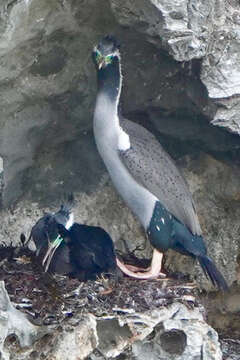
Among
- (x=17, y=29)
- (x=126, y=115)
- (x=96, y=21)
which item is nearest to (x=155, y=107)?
(x=126, y=115)

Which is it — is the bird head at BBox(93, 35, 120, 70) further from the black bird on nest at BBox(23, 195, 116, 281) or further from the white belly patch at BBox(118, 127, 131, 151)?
the black bird on nest at BBox(23, 195, 116, 281)

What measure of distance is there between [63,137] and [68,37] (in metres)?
0.68

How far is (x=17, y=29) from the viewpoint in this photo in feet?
19.1

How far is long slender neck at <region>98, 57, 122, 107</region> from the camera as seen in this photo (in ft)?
20.6

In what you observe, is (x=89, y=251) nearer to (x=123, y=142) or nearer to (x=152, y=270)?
(x=152, y=270)

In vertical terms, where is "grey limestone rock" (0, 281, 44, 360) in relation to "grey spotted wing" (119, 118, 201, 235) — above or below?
above

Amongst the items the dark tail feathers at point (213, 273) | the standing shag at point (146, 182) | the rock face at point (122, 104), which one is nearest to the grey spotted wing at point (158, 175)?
the standing shag at point (146, 182)

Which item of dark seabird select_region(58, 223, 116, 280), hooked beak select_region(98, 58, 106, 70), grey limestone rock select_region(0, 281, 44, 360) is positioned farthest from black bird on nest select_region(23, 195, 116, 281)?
hooked beak select_region(98, 58, 106, 70)

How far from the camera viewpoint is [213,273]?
630cm

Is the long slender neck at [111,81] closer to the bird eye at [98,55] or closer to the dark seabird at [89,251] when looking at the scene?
the bird eye at [98,55]

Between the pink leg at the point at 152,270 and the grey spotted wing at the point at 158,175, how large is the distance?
23 centimetres

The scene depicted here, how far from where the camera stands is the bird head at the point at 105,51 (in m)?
6.10

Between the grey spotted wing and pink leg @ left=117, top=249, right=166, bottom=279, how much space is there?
0.75 feet

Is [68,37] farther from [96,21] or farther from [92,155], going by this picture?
[92,155]
